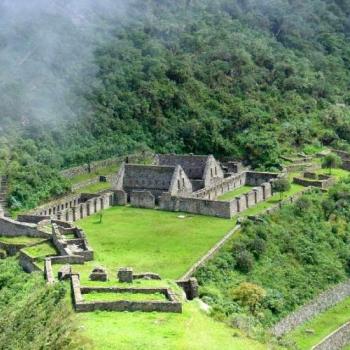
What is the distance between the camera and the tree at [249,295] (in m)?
58.1

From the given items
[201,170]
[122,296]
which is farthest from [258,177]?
[122,296]

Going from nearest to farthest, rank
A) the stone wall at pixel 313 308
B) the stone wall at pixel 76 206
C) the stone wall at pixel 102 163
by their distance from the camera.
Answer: the stone wall at pixel 313 308 < the stone wall at pixel 76 206 < the stone wall at pixel 102 163

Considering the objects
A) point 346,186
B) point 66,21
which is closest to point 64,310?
point 346,186

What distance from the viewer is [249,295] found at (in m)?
58.4

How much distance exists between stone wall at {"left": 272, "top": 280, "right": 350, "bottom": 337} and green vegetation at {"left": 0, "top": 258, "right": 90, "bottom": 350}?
1945cm

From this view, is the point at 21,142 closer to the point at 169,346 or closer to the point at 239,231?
the point at 239,231

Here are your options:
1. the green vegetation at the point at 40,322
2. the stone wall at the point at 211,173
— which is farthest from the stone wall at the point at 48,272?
the stone wall at the point at 211,173

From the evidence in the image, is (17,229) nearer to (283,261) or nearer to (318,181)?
(283,261)

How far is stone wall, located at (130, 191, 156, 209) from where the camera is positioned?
81.4m

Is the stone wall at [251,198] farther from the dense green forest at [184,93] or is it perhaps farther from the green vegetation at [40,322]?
the green vegetation at [40,322]

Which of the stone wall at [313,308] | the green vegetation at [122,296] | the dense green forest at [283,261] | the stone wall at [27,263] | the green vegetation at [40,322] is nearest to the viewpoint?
the green vegetation at [40,322]

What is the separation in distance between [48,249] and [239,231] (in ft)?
55.6

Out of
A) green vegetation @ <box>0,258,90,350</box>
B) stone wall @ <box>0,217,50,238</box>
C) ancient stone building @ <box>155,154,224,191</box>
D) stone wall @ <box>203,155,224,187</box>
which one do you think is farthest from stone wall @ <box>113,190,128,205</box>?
green vegetation @ <box>0,258,90,350</box>

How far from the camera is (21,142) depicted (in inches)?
3819
